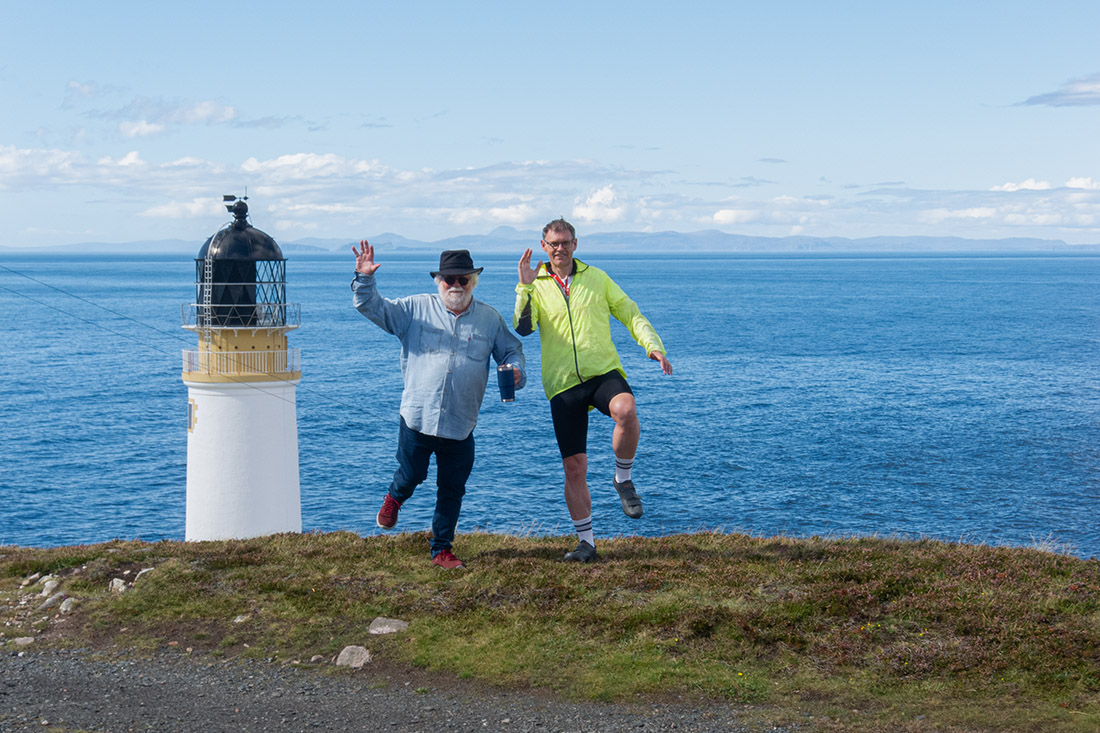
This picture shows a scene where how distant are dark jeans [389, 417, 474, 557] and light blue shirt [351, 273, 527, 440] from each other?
0.57 ft

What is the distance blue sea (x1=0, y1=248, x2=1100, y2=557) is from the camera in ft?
123

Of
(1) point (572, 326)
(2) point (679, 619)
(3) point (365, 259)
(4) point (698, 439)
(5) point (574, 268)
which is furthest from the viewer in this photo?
(4) point (698, 439)

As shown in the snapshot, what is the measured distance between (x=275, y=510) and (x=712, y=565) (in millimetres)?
13227

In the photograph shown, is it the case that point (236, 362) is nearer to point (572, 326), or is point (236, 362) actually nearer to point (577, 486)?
point (577, 486)

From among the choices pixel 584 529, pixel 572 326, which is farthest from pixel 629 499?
pixel 572 326

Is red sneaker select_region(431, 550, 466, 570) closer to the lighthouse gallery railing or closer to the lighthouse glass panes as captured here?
the lighthouse gallery railing

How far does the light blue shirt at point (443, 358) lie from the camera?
9.49 m

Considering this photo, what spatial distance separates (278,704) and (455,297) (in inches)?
155

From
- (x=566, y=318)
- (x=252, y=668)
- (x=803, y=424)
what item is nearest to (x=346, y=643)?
(x=252, y=668)

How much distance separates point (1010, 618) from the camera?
333 inches

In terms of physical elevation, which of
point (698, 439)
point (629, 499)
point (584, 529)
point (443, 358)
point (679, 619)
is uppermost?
point (443, 358)

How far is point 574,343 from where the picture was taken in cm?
968

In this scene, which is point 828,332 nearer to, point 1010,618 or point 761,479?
point 761,479

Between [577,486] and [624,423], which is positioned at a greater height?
[624,423]
